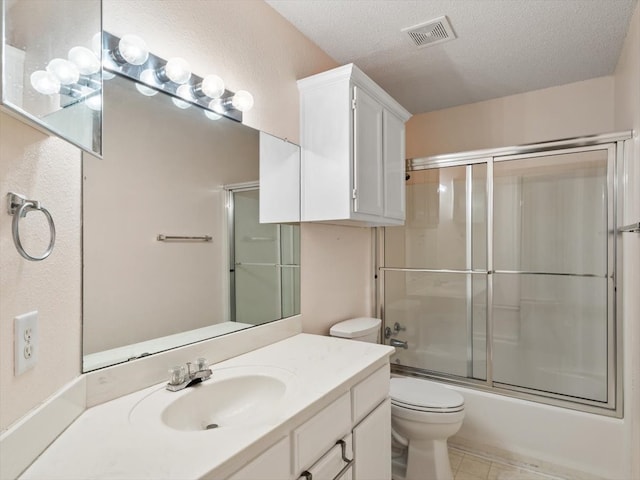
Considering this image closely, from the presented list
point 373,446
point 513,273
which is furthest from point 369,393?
point 513,273

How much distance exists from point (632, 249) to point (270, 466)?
2161 mm

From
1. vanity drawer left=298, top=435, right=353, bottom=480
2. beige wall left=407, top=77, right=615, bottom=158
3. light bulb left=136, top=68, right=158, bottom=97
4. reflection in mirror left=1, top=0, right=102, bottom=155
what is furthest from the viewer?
beige wall left=407, top=77, right=615, bottom=158

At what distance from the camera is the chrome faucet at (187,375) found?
1.19 m

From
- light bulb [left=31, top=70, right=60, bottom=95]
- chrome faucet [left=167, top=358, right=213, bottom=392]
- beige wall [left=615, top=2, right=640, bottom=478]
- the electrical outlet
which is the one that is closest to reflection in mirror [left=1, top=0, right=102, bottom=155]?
light bulb [left=31, top=70, right=60, bottom=95]

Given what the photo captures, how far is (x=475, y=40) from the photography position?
209cm

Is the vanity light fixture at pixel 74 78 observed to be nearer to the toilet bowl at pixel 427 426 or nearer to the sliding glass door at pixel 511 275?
the toilet bowl at pixel 427 426

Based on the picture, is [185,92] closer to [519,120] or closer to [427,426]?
[427,426]

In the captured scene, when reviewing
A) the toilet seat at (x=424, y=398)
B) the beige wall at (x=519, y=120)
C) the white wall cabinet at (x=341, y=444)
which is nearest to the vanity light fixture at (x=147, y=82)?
the white wall cabinet at (x=341, y=444)

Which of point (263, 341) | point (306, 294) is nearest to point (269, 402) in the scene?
point (263, 341)

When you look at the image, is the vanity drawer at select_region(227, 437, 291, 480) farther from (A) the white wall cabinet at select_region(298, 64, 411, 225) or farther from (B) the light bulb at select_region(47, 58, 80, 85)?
(A) the white wall cabinet at select_region(298, 64, 411, 225)

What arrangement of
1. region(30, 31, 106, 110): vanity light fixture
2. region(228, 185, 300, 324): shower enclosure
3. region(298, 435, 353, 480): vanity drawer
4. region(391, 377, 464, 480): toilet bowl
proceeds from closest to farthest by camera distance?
1. region(30, 31, 106, 110): vanity light fixture
2. region(298, 435, 353, 480): vanity drawer
3. region(228, 185, 300, 324): shower enclosure
4. region(391, 377, 464, 480): toilet bowl

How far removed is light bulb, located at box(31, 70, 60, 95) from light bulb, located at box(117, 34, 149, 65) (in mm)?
477

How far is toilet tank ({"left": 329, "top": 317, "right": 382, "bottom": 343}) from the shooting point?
2.09 metres

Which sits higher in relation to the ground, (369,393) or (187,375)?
(187,375)
